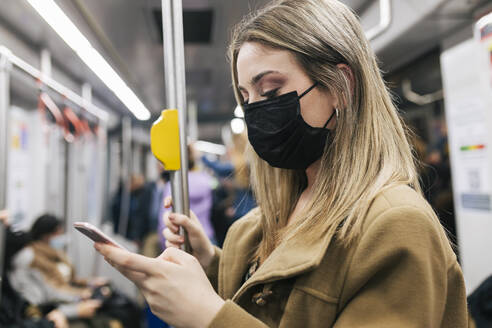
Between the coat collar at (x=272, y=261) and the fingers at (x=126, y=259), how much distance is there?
0.22 metres

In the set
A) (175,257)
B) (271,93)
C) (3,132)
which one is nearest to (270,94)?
(271,93)

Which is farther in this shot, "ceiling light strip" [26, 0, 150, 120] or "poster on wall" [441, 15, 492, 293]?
"poster on wall" [441, 15, 492, 293]

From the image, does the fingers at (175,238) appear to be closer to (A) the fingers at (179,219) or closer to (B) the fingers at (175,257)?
(A) the fingers at (179,219)

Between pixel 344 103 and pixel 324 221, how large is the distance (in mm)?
270

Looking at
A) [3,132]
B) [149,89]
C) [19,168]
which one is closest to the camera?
[3,132]

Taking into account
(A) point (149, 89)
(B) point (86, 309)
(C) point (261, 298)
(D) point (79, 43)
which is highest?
(A) point (149, 89)

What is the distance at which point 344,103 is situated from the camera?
861 mm

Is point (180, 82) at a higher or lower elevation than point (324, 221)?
higher

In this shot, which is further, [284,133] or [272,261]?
[284,133]

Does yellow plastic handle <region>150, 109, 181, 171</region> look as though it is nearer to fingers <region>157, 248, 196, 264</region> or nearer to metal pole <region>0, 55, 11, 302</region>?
fingers <region>157, 248, 196, 264</region>

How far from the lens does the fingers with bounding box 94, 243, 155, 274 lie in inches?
25.9

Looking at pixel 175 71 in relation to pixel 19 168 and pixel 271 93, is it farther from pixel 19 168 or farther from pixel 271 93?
pixel 19 168

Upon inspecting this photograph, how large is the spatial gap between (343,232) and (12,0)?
3.47 metres

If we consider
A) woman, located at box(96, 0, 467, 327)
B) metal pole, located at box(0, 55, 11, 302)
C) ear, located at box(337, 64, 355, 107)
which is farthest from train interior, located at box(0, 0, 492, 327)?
ear, located at box(337, 64, 355, 107)
